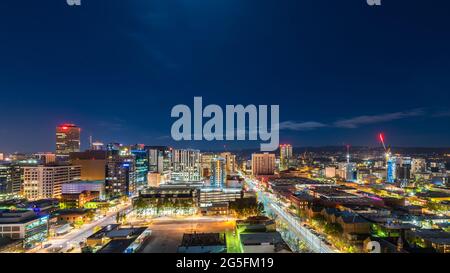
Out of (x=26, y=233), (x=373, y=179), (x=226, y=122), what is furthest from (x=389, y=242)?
(x=373, y=179)

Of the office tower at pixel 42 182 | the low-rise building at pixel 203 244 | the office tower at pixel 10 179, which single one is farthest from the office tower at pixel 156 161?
the low-rise building at pixel 203 244

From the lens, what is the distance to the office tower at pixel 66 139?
22.3 metres

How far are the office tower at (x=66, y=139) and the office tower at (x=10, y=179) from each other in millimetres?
9196

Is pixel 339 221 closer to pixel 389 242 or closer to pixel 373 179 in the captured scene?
pixel 389 242

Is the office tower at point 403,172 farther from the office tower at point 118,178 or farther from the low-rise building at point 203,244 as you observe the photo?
the low-rise building at point 203,244

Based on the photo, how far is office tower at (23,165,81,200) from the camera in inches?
480

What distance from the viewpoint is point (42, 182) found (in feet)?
40.4

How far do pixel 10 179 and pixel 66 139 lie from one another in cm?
1034

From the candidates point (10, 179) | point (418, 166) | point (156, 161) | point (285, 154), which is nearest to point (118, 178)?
point (10, 179)

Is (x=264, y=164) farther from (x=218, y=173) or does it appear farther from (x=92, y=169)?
→ (x=92, y=169)

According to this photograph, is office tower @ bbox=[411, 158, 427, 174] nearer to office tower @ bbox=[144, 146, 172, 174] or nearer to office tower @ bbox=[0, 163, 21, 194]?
office tower @ bbox=[144, 146, 172, 174]

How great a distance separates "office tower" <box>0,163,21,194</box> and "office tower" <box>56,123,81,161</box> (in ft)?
30.2

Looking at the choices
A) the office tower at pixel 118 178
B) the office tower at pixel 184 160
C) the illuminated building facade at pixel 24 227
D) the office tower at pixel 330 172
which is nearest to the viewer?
the illuminated building facade at pixel 24 227

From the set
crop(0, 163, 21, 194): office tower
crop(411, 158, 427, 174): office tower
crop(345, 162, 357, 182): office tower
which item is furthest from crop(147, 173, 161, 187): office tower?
crop(411, 158, 427, 174): office tower
